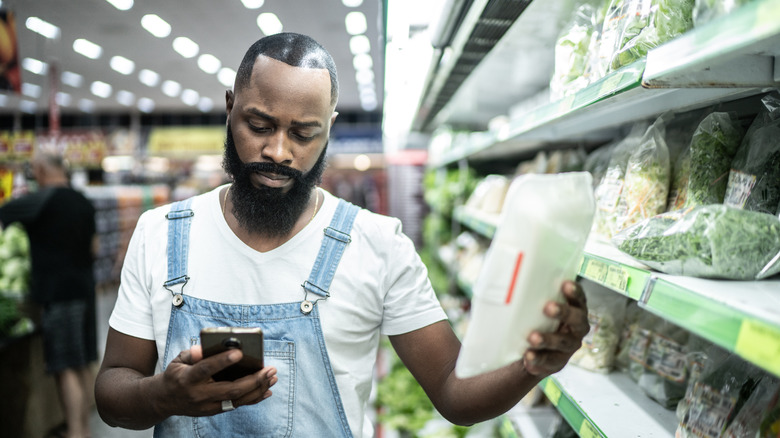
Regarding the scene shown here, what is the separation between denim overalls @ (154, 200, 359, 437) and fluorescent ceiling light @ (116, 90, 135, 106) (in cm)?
854

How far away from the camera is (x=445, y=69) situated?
2.67 meters

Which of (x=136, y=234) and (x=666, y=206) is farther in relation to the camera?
(x=666, y=206)

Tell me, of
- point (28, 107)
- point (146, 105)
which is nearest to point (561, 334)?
point (146, 105)

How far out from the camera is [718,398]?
1147mm

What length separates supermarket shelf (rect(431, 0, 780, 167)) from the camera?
692mm

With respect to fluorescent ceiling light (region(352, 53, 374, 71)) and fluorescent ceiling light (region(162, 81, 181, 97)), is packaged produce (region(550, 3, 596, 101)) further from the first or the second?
fluorescent ceiling light (region(162, 81, 181, 97))

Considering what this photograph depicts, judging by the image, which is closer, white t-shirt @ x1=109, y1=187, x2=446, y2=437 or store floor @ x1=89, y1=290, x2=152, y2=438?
white t-shirt @ x1=109, y1=187, x2=446, y2=437

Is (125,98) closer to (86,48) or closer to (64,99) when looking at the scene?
(64,99)

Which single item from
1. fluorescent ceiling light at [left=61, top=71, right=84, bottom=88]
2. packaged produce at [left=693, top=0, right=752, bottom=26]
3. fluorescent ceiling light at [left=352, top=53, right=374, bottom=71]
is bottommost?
packaged produce at [left=693, top=0, right=752, bottom=26]

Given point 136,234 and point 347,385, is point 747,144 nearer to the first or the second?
point 347,385

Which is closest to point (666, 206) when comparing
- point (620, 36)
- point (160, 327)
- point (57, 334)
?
point (620, 36)

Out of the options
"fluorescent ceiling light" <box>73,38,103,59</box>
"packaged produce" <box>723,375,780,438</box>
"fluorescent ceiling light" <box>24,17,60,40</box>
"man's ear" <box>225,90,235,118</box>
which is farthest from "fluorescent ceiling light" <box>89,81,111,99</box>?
"packaged produce" <box>723,375,780,438</box>

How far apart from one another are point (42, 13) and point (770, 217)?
7.04 ft

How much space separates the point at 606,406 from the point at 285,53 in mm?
1275
